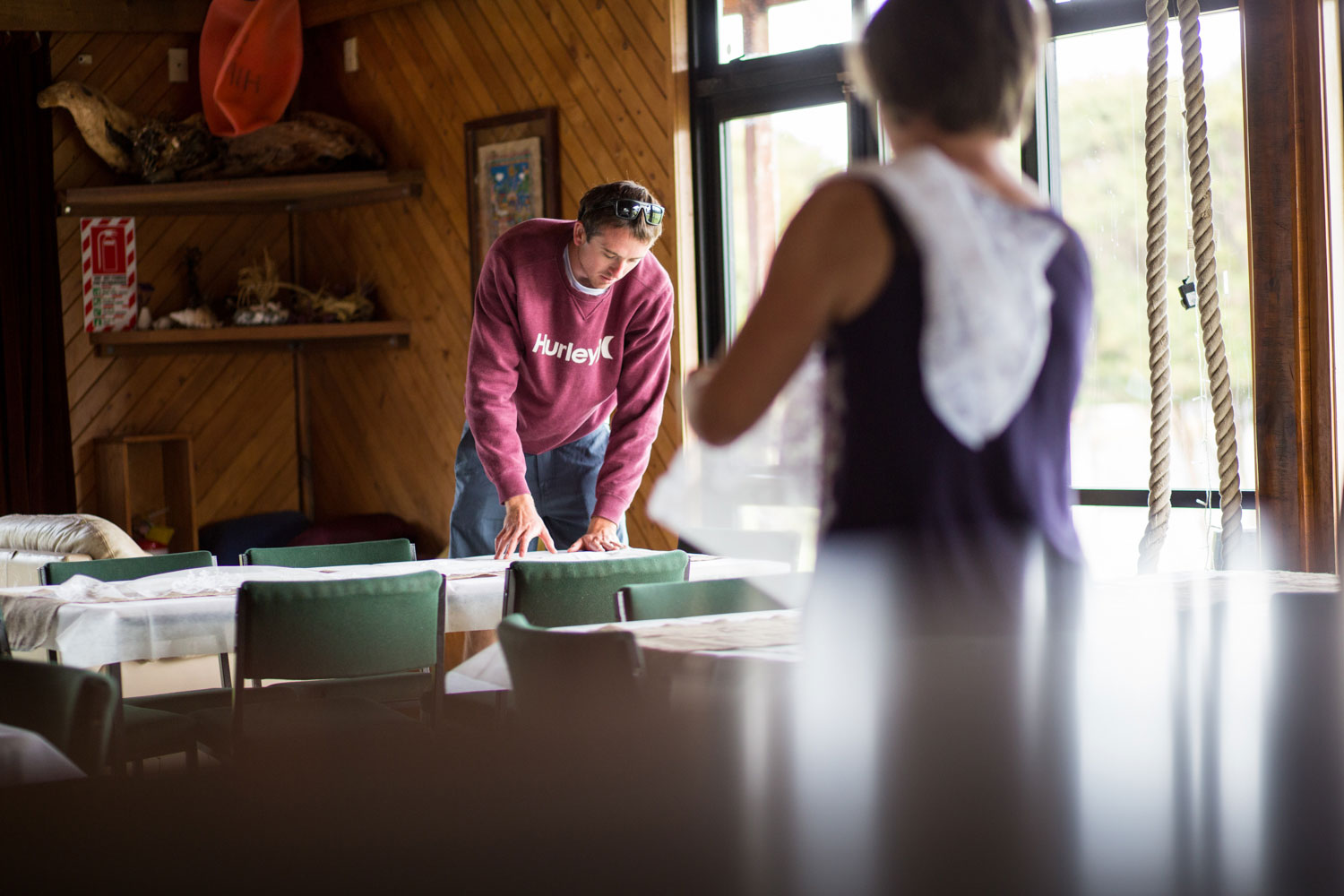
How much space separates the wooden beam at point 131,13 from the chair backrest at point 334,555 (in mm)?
3239

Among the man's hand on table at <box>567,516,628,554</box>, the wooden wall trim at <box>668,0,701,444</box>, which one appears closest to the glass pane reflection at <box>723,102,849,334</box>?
the wooden wall trim at <box>668,0,701,444</box>

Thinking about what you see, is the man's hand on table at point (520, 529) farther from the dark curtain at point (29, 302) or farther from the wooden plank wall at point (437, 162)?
the dark curtain at point (29, 302)

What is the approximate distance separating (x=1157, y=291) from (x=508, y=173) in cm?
389

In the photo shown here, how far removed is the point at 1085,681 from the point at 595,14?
4.72 meters

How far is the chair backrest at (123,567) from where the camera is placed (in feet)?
9.49

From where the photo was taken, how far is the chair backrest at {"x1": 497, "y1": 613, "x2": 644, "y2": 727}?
2.48 ft

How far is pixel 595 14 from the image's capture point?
16.6ft

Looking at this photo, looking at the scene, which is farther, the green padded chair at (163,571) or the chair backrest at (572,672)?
the green padded chair at (163,571)

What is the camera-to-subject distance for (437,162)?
566 cm

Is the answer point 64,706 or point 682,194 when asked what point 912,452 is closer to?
point 64,706

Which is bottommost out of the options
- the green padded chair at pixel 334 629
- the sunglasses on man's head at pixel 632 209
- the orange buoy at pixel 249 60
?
the green padded chair at pixel 334 629

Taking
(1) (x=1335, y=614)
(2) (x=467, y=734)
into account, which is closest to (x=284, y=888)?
(2) (x=467, y=734)

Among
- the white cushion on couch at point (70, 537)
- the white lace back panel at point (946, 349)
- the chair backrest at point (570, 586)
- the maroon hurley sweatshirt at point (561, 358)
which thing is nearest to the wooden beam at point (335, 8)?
the white cushion on couch at point (70, 537)

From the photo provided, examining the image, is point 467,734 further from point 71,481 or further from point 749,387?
point 71,481
